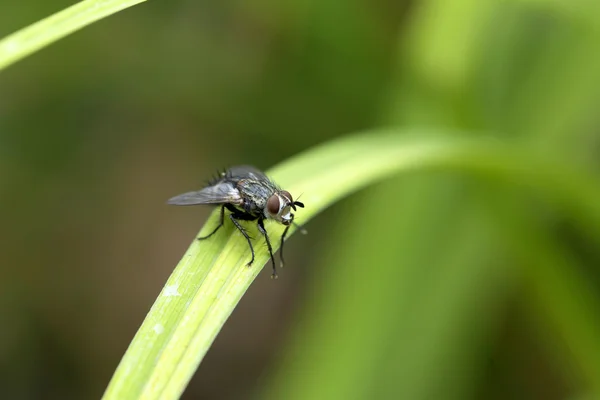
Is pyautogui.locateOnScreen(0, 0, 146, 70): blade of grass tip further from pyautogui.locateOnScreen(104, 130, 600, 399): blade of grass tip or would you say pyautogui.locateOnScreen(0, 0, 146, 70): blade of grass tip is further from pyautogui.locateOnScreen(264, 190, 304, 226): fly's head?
pyautogui.locateOnScreen(264, 190, 304, 226): fly's head

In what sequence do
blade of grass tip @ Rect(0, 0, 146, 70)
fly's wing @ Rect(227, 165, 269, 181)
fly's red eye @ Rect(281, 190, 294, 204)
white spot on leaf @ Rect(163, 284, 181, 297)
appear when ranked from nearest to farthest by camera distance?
blade of grass tip @ Rect(0, 0, 146, 70) < white spot on leaf @ Rect(163, 284, 181, 297) < fly's red eye @ Rect(281, 190, 294, 204) < fly's wing @ Rect(227, 165, 269, 181)

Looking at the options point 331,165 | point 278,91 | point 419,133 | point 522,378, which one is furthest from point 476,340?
point 278,91

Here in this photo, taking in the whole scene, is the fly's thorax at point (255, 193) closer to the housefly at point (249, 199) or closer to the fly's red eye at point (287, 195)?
the housefly at point (249, 199)

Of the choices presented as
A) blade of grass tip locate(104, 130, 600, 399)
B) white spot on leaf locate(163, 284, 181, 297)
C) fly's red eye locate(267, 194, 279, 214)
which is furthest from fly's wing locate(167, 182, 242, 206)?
white spot on leaf locate(163, 284, 181, 297)

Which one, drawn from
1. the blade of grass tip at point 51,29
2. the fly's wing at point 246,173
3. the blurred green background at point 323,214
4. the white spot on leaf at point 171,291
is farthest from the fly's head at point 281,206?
the blurred green background at point 323,214

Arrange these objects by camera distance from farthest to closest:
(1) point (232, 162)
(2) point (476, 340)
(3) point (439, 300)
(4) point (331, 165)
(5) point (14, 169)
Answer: (1) point (232, 162) < (5) point (14, 169) < (2) point (476, 340) < (3) point (439, 300) < (4) point (331, 165)

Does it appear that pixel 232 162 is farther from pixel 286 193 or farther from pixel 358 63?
pixel 286 193
